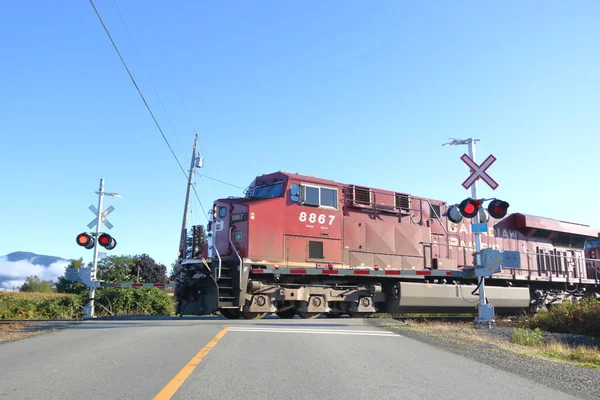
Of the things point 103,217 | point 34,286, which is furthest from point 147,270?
point 103,217

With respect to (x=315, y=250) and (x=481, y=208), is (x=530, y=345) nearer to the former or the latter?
(x=481, y=208)

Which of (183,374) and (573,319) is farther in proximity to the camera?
(573,319)

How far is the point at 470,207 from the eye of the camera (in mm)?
12688

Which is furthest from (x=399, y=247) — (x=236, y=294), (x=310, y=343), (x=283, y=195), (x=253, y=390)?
(x=253, y=390)

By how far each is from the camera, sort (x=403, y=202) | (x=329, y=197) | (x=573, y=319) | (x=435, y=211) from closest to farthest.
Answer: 1. (x=573, y=319)
2. (x=329, y=197)
3. (x=403, y=202)
4. (x=435, y=211)

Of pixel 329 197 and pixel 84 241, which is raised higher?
pixel 329 197

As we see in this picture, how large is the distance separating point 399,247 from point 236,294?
19.8 ft

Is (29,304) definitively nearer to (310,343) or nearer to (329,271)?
(329,271)

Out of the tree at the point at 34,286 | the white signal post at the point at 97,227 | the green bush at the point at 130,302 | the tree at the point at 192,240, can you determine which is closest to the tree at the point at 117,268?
the tree at the point at 34,286

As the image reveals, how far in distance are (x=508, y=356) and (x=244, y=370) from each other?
448cm

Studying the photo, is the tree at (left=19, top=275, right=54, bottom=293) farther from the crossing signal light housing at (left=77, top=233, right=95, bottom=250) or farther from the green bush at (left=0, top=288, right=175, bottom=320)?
the crossing signal light housing at (left=77, top=233, right=95, bottom=250)

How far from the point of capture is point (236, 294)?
13.4 m

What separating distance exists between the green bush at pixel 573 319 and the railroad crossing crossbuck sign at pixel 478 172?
5.03 meters

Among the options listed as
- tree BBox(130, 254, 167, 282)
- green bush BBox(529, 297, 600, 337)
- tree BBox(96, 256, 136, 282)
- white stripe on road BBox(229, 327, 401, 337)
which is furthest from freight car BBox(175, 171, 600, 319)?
tree BBox(130, 254, 167, 282)
